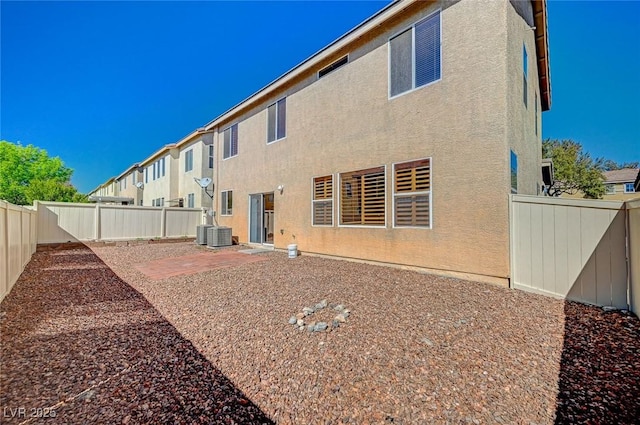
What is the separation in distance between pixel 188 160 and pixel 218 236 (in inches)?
435

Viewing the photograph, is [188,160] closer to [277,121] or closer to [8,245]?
[277,121]

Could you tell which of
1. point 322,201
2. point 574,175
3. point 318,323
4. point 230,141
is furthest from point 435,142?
point 574,175

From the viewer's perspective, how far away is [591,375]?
245 centimetres

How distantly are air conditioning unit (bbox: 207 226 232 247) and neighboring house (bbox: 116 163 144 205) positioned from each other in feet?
68.0

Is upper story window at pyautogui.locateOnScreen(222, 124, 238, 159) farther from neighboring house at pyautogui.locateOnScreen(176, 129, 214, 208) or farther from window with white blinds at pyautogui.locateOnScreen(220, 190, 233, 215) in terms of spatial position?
neighboring house at pyautogui.locateOnScreen(176, 129, 214, 208)

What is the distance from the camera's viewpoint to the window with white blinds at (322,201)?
29.1 ft

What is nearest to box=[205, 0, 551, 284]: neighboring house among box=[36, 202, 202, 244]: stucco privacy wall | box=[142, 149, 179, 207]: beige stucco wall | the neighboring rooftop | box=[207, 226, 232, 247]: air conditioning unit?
box=[207, 226, 232, 247]: air conditioning unit

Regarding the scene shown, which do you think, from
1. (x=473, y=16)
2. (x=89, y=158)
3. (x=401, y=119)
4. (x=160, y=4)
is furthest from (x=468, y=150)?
(x=89, y=158)

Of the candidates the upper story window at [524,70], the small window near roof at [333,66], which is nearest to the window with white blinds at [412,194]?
the upper story window at [524,70]

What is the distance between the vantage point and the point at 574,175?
23.6 meters

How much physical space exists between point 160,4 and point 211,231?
9.01 m

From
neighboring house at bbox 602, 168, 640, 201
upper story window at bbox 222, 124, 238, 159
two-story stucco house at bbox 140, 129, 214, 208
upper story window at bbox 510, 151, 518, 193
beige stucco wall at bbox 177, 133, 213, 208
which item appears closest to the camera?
upper story window at bbox 510, 151, 518, 193

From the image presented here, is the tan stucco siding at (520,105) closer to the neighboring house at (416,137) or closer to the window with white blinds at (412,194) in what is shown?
the neighboring house at (416,137)

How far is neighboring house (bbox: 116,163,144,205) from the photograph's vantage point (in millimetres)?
28531
